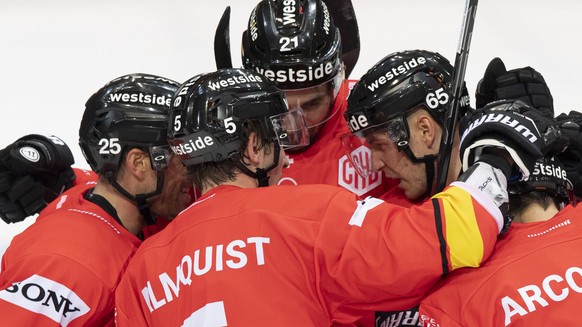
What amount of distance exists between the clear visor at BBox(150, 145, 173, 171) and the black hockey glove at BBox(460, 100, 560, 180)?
3.39 ft

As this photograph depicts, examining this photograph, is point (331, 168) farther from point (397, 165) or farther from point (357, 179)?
point (397, 165)

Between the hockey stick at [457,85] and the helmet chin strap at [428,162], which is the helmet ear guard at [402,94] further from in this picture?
the hockey stick at [457,85]

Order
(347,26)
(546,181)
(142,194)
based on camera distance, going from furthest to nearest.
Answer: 1. (347,26)
2. (142,194)
3. (546,181)

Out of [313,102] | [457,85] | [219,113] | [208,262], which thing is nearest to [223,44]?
[313,102]

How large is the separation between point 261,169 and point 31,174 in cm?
133

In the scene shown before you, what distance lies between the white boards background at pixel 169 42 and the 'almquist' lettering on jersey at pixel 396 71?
2.11 meters

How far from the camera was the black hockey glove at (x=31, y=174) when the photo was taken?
3646 millimetres

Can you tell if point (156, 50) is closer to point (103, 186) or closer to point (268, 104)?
point (103, 186)

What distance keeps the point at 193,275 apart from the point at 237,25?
156 inches

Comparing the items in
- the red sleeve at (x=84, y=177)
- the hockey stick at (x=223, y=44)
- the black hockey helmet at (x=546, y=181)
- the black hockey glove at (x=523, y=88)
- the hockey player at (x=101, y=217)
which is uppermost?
the black hockey glove at (x=523, y=88)

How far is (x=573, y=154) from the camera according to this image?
10.1 ft

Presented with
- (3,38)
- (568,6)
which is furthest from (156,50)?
(568,6)

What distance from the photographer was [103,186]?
3.21m

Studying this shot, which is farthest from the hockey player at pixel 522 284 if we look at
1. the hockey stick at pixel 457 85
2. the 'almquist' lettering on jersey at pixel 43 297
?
the 'almquist' lettering on jersey at pixel 43 297
